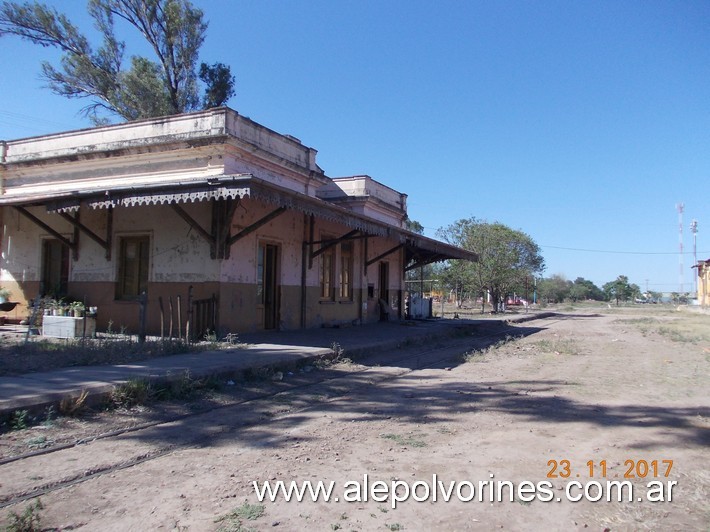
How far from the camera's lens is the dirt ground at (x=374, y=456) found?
12.0 feet

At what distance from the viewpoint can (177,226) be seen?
13.6 meters

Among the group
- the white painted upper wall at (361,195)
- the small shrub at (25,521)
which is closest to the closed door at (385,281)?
the white painted upper wall at (361,195)

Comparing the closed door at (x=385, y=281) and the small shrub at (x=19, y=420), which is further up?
the closed door at (x=385, y=281)

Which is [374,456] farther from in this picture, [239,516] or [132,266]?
[132,266]

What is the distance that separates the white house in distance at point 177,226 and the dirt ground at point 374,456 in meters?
4.94

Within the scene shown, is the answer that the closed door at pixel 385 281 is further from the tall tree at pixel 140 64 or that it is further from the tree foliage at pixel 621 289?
the tree foliage at pixel 621 289

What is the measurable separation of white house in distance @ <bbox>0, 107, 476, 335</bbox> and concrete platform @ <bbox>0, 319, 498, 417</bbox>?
1.58 meters

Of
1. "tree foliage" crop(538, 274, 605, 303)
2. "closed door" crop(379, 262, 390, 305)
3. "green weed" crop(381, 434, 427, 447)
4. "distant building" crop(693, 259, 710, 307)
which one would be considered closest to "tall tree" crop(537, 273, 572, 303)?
"tree foliage" crop(538, 274, 605, 303)

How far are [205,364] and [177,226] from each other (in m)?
5.98

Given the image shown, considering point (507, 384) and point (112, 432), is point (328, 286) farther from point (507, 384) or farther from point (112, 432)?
point (112, 432)

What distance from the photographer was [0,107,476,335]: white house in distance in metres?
12.8

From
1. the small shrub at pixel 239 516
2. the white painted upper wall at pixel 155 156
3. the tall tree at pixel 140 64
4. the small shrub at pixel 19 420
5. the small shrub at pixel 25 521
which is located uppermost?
the tall tree at pixel 140 64

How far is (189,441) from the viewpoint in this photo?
5.34 metres

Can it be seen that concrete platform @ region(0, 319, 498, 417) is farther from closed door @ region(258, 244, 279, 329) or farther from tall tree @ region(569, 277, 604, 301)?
tall tree @ region(569, 277, 604, 301)
